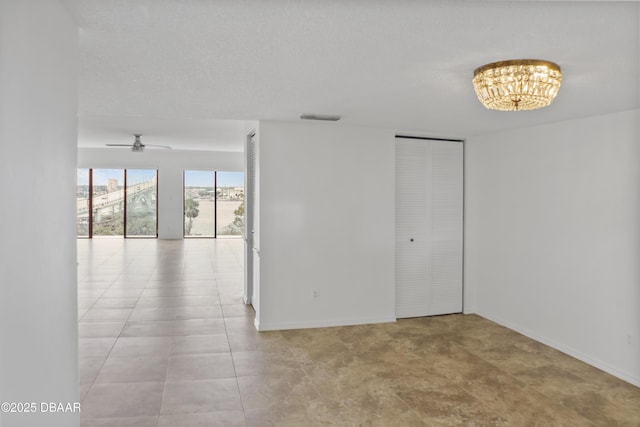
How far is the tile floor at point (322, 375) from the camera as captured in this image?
3.33 metres

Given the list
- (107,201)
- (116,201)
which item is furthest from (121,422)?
(107,201)

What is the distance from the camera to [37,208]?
5.75 feet

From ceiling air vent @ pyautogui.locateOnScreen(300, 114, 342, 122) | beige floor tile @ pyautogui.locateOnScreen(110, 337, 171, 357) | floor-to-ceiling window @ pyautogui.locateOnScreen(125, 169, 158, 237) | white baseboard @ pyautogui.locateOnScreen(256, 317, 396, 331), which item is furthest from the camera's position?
floor-to-ceiling window @ pyautogui.locateOnScreen(125, 169, 158, 237)

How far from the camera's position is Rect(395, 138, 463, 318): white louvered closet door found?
5969mm

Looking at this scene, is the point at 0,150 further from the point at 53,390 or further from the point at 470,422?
the point at 470,422

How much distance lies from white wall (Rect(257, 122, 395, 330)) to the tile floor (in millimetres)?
318

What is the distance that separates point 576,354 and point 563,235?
124 centimetres

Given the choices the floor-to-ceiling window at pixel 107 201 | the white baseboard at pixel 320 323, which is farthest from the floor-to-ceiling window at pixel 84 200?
the white baseboard at pixel 320 323

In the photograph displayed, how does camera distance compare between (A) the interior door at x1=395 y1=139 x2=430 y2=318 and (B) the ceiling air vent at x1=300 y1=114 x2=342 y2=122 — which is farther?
(A) the interior door at x1=395 y1=139 x2=430 y2=318

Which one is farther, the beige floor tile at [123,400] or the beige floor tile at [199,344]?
the beige floor tile at [199,344]

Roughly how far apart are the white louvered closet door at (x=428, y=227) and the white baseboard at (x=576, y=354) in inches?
31.7

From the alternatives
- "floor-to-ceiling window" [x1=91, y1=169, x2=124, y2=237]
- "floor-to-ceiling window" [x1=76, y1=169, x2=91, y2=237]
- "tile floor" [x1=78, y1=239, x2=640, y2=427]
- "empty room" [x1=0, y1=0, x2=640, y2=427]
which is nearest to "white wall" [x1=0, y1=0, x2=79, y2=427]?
"empty room" [x1=0, y1=0, x2=640, y2=427]

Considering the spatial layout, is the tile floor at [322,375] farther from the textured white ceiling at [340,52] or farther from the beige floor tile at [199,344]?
the textured white ceiling at [340,52]

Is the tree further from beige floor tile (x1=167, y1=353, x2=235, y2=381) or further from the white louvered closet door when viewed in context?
beige floor tile (x1=167, y1=353, x2=235, y2=381)
